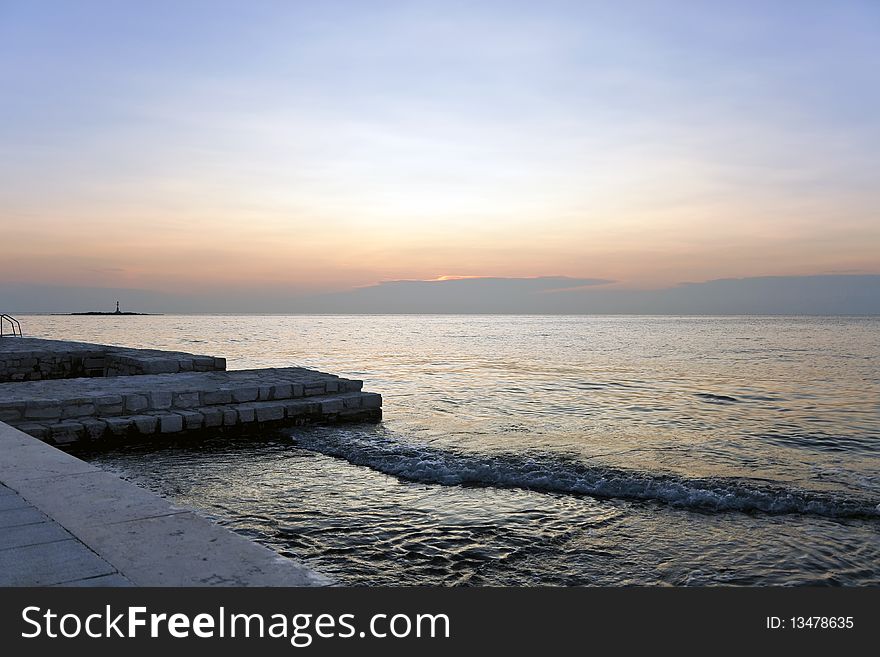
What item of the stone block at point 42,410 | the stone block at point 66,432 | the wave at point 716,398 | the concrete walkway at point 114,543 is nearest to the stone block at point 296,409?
the stone block at point 66,432

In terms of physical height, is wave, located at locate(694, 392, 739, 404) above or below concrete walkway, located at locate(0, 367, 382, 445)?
below

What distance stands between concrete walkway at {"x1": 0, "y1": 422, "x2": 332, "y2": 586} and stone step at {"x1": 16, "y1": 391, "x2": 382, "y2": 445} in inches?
194

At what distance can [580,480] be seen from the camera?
8.22 metres

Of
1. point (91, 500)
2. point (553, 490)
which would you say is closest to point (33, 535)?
point (91, 500)

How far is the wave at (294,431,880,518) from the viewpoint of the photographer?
24.0ft

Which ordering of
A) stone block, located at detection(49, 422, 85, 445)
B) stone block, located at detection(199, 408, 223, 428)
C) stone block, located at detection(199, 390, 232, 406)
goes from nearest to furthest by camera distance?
stone block, located at detection(49, 422, 85, 445) → stone block, located at detection(199, 408, 223, 428) → stone block, located at detection(199, 390, 232, 406)

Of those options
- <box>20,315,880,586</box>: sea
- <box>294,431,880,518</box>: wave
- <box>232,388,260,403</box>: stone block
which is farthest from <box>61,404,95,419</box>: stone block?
<box>294,431,880,518</box>: wave

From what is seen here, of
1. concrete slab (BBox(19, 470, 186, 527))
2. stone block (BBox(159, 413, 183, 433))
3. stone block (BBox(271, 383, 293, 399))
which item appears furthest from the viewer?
stone block (BBox(271, 383, 293, 399))

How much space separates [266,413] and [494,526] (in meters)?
6.24

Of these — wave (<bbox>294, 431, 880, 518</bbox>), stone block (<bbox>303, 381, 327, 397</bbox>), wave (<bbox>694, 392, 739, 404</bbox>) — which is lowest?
wave (<bbox>694, 392, 739, 404</bbox>)

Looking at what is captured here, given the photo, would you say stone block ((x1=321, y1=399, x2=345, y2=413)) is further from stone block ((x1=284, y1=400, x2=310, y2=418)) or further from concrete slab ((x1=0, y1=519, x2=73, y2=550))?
concrete slab ((x1=0, y1=519, x2=73, y2=550))

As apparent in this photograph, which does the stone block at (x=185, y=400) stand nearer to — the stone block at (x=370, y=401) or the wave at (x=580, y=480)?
the wave at (x=580, y=480)

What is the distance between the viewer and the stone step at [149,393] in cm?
968

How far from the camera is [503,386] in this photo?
2030cm
